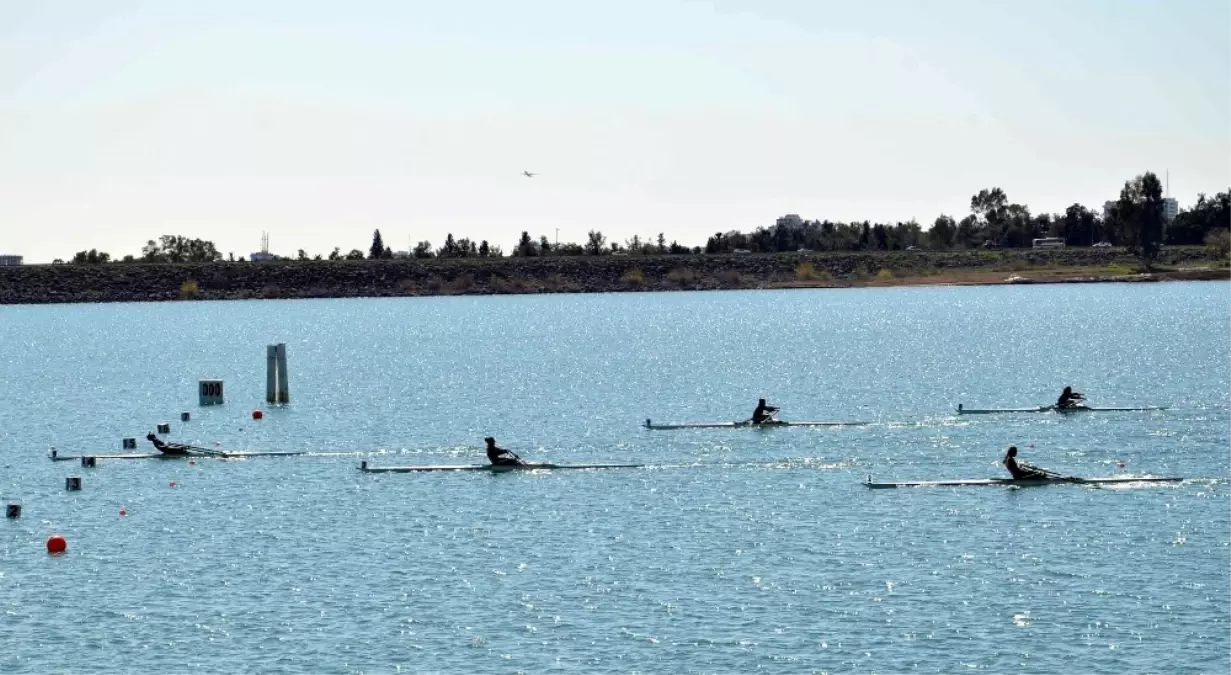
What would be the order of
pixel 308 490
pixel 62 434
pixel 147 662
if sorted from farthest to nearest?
pixel 62 434 → pixel 308 490 → pixel 147 662

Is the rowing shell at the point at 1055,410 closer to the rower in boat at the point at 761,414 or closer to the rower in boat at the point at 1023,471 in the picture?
the rower in boat at the point at 761,414

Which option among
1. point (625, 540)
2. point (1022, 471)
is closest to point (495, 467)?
point (625, 540)

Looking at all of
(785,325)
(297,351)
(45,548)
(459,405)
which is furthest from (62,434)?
(785,325)

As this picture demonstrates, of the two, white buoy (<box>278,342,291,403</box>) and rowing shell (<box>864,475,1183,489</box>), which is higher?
white buoy (<box>278,342,291,403</box>)

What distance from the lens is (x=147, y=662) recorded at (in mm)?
38062

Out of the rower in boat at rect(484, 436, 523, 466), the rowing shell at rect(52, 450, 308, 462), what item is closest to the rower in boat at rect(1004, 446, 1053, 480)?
the rower in boat at rect(484, 436, 523, 466)

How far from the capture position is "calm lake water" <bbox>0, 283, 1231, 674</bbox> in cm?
3862

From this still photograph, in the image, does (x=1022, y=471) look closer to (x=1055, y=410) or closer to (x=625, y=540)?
(x=625, y=540)

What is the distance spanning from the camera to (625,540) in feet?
164

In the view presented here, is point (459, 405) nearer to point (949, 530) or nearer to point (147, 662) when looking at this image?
point (949, 530)

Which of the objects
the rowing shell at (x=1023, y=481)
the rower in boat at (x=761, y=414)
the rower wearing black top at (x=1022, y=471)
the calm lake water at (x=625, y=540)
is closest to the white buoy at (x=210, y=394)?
the calm lake water at (x=625, y=540)

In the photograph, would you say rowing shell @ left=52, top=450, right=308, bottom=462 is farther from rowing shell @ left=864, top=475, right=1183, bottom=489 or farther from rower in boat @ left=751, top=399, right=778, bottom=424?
rowing shell @ left=864, top=475, right=1183, bottom=489

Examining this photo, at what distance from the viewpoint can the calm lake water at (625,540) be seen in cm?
3862

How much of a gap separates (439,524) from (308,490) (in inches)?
357
